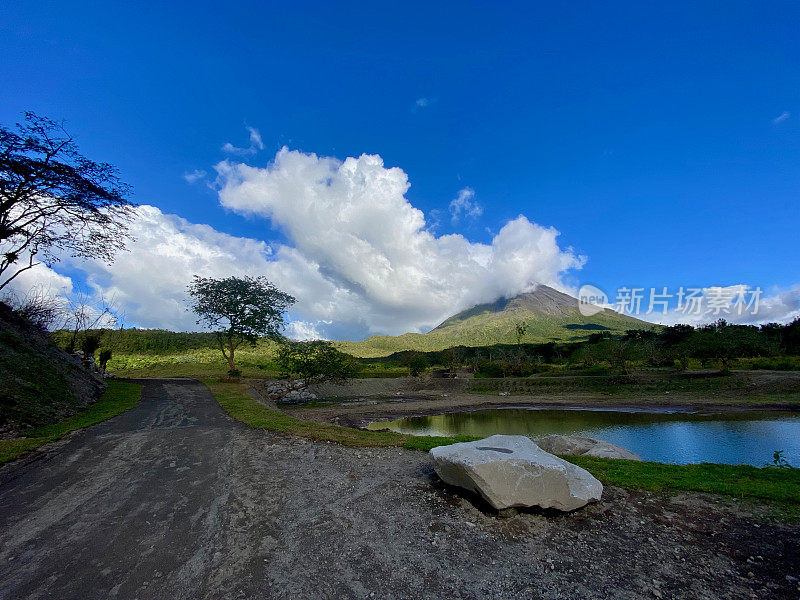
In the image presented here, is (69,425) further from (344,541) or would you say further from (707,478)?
(707,478)

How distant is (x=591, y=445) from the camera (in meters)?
15.3

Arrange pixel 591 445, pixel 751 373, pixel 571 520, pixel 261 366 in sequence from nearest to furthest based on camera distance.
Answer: pixel 571 520 → pixel 591 445 → pixel 751 373 → pixel 261 366

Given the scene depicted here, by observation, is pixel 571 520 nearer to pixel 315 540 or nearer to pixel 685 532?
pixel 685 532

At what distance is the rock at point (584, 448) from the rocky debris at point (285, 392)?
78.3 feet

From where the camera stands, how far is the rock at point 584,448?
1398cm

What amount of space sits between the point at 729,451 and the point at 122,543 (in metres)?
27.5

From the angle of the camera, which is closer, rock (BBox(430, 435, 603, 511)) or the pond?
rock (BBox(430, 435, 603, 511))

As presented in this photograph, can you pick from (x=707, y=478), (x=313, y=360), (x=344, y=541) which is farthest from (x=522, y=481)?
(x=313, y=360)

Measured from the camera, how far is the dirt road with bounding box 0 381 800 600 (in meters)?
4.37

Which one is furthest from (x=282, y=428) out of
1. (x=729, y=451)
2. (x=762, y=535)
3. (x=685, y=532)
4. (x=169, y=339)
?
(x=169, y=339)

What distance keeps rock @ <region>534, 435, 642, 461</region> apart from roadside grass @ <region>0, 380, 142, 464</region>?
1894 cm

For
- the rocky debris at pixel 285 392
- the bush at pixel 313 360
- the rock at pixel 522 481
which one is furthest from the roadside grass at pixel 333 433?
the rocky debris at pixel 285 392

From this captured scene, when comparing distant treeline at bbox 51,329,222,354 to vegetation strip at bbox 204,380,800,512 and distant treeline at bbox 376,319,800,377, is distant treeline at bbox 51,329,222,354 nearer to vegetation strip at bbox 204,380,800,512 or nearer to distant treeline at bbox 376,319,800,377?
→ distant treeline at bbox 376,319,800,377

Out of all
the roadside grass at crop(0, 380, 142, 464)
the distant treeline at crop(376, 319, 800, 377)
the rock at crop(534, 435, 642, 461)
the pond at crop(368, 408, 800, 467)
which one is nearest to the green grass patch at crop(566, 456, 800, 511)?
the rock at crop(534, 435, 642, 461)
